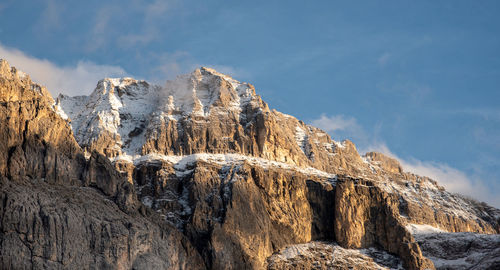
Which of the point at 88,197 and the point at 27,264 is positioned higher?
the point at 88,197

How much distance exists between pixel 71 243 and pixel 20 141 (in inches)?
1242

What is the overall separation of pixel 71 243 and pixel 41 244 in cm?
723

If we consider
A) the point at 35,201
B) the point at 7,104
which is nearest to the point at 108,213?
the point at 35,201

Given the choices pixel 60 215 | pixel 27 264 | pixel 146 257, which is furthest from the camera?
pixel 146 257

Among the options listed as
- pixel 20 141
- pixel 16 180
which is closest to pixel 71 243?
pixel 16 180

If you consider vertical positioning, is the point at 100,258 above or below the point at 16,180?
below

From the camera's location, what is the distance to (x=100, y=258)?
181250 mm

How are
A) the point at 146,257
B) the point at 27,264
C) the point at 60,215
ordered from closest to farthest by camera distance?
the point at 27,264 < the point at 60,215 < the point at 146,257

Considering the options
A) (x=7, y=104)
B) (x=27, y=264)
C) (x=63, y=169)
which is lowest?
(x=27, y=264)

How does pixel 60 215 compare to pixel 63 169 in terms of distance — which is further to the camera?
pixel 63 169

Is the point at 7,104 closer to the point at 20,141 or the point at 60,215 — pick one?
the point at 20,141

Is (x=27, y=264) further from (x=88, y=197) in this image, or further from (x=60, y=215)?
(x=88, y=197)

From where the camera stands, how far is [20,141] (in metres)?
194

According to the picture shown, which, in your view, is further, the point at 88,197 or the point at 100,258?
the point at 88,197
